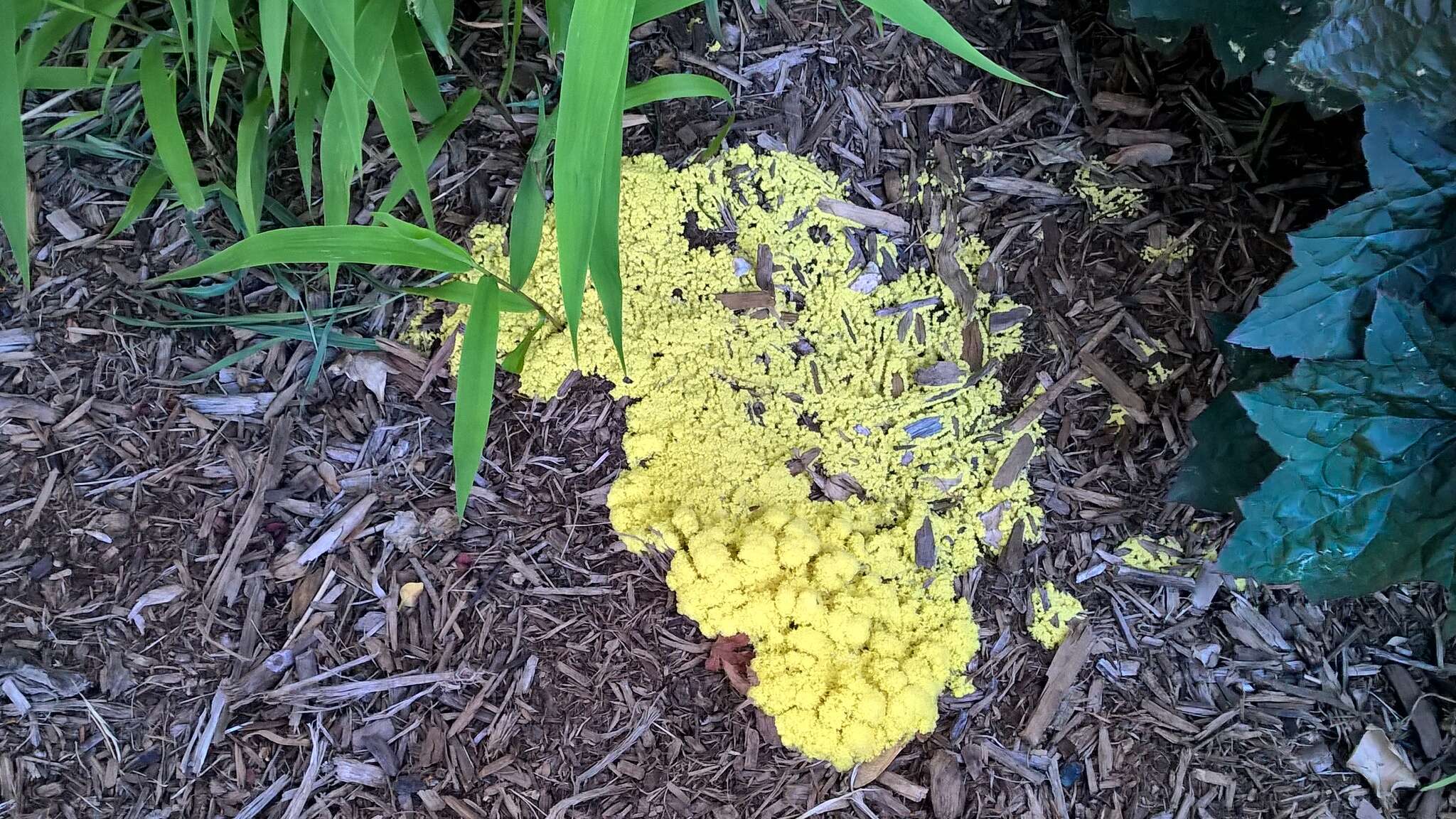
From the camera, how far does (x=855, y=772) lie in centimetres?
137

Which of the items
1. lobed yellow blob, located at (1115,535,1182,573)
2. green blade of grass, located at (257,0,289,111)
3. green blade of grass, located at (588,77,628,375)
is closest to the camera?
green blade of grass, located at (257,0,289,111)

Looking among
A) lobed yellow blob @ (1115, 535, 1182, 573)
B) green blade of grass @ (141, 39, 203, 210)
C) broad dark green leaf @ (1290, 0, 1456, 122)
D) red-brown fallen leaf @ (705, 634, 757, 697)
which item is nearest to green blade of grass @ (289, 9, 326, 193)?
green blade of grass @ (141, 39, 203, 210)

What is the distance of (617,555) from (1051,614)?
71cm

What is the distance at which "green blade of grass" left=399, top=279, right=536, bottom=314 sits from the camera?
4.39 ft

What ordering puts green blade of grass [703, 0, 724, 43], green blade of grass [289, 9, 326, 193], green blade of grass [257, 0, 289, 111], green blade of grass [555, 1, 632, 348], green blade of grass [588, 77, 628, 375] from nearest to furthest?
1. green blade of grass [555, 1, 632, 348]
2. green blade of grass [257, 0, 289, 111]
3. green blade of grass [588, 77, 628, 375]
4. green blade of grass [289, 9, 326, 193]
5. green blade of grass [703, 0, 724, 43]

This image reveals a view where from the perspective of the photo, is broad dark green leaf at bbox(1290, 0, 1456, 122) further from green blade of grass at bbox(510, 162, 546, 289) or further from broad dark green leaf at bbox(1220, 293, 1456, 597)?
green blade of grass at bbox(510, 162, 546, 289)

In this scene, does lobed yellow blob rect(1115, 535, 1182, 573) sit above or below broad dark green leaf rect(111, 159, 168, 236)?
below

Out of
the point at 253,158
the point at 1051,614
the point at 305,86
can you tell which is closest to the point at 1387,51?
the point at 1051,614

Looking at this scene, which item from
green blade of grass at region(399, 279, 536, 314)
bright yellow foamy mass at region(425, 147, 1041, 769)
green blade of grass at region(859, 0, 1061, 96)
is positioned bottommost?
bright yellow foamy mass at region(425, 147, 1041, 769)

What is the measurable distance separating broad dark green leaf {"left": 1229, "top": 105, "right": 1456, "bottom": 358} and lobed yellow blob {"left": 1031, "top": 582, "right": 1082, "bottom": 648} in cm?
50

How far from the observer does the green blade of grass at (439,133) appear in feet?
4.63

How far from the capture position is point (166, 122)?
1302 millimetres

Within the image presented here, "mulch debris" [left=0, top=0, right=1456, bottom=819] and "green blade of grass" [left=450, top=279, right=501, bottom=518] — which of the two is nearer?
"green blade of grass" [left=450, top=279, right=501, bottom=518]

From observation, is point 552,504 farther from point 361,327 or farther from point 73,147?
point 73,147
